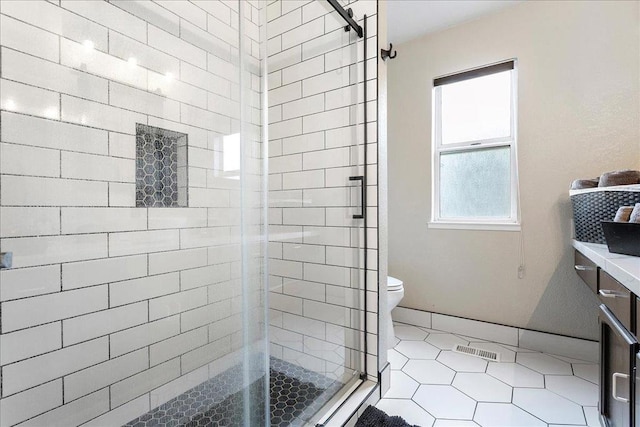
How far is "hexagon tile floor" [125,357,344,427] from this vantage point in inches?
50.3

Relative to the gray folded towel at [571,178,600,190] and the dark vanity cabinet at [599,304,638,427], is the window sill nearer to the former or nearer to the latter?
the gray folded towel at [571,178,600,190]

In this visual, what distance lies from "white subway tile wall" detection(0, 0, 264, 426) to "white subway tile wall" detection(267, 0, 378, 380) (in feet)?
1.02

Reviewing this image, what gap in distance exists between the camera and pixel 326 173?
67.1 inches

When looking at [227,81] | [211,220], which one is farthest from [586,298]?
[227,81]

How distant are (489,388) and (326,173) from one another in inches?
59.6

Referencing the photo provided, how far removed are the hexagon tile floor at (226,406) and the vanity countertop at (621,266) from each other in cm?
129

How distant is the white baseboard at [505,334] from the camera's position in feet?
6.80

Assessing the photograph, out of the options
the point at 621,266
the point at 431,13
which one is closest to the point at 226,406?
the point at 621,266

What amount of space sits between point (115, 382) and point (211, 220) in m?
0.71

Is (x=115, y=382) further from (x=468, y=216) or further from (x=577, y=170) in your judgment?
(x=577, y=170)

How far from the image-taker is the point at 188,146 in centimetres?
138

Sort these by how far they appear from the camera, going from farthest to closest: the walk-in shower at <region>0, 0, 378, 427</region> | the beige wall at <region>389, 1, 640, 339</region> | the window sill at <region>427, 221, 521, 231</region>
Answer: the window sill at <region>427, 221, 521, 231</region> < the beige wall at <region>389, 1, 640, 339</region> < the walk-in shower at <region>0, 0, 378, 427</region>

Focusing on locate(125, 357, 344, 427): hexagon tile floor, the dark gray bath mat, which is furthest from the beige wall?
locate(125, 357, 344, 427): hexagon tile floor

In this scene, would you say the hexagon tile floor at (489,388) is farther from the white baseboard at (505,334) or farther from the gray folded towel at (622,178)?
the gray folded towel at (622,178)
